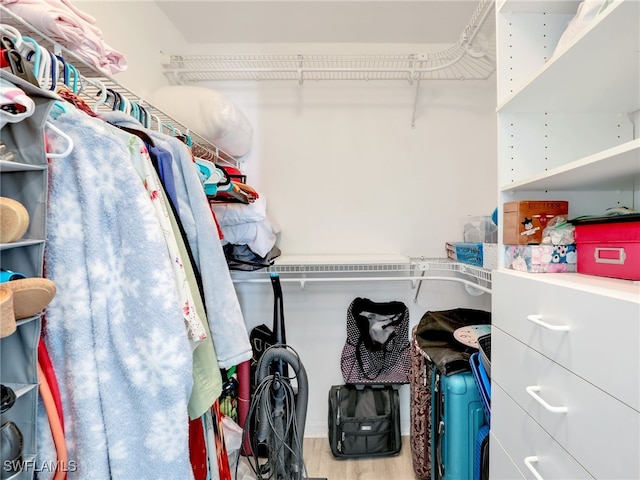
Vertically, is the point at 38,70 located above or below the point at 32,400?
above

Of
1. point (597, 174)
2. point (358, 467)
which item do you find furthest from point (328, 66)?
point (358, 467)

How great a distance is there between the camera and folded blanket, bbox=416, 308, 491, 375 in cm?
134

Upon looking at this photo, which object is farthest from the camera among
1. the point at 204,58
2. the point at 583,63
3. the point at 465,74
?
the point at 465,74

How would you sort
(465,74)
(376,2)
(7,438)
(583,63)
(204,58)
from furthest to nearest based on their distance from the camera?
(465,74)
(204,58)
(376,2)
(583,63)
(7,438)

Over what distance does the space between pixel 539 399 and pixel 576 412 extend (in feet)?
0.21

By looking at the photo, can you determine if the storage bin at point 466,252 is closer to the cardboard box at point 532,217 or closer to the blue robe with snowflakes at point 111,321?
the cardboard box at point 532,217

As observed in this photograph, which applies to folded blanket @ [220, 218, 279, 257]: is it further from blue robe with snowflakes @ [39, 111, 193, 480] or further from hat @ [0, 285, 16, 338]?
hat @ [0, 285, 16, 338]

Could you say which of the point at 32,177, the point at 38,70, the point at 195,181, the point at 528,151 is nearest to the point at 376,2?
the point at 528,151

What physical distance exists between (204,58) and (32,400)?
1728 mm

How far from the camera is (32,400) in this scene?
541 millimetres

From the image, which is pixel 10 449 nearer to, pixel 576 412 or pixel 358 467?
pixel 576 412

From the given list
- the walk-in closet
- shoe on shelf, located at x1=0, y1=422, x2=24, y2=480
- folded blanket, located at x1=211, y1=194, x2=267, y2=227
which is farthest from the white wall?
shoe on shelf, located at x1=0, y1=422, x2=24, y2=480

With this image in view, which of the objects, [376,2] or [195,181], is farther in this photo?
[376,2]

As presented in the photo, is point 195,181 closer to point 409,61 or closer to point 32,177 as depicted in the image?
point 32,177
